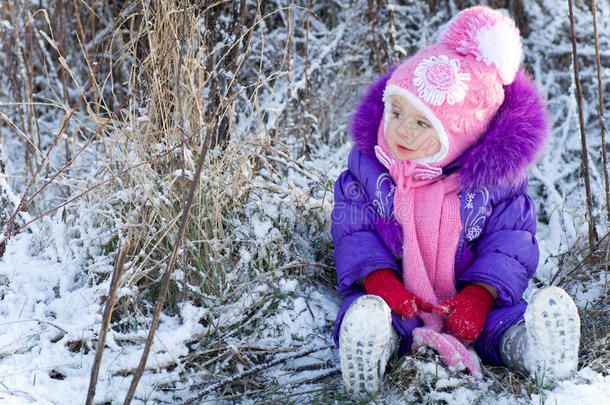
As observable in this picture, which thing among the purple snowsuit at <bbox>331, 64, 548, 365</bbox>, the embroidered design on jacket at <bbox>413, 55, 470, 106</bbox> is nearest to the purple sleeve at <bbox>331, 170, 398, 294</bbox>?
the purple snowsuit at <bbox>331, 64, 548, 365</bbox>

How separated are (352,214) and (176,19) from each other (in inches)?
36.6

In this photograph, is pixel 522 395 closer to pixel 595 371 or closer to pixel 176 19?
pixel 595 371

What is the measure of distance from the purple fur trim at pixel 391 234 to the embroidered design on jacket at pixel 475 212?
23cm

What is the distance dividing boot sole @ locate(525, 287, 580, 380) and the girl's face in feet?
1.98

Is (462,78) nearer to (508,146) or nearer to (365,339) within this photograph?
(508,146)

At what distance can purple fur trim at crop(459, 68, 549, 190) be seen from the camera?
7.18 feet

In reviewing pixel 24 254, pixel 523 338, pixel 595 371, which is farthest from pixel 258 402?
→ pixel 24 254

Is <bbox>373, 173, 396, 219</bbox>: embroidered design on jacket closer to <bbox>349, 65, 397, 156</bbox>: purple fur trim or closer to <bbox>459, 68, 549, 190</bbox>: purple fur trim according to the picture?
<bbox>349, 65, 397, 156</bbox>: purple fur trim

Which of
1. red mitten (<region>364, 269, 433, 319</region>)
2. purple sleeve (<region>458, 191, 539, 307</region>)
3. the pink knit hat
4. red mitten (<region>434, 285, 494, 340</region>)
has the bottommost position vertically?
red mitten (<region>434, 285, 494, 340</region>)

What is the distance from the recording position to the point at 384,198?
2340 millimetres

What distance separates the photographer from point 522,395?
187 centimetres

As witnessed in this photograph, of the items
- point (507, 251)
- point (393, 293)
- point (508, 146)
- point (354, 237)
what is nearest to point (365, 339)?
point (393, 293)

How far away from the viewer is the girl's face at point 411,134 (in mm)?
2184

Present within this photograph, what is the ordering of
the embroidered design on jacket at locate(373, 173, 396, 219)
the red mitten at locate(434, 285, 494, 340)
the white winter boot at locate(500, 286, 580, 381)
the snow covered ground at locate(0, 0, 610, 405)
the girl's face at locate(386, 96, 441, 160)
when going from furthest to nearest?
the embroidered design on jacket at locate(373, 173, 396, 219) < the girl's face at locate(386, 96, 441, 160) < the red mitten at locate(434, 285, 494, 340) < the snow covered ground at locate(0, 0, 610, 405) < the white winter boot at locate(500, 286, 580, 381)
